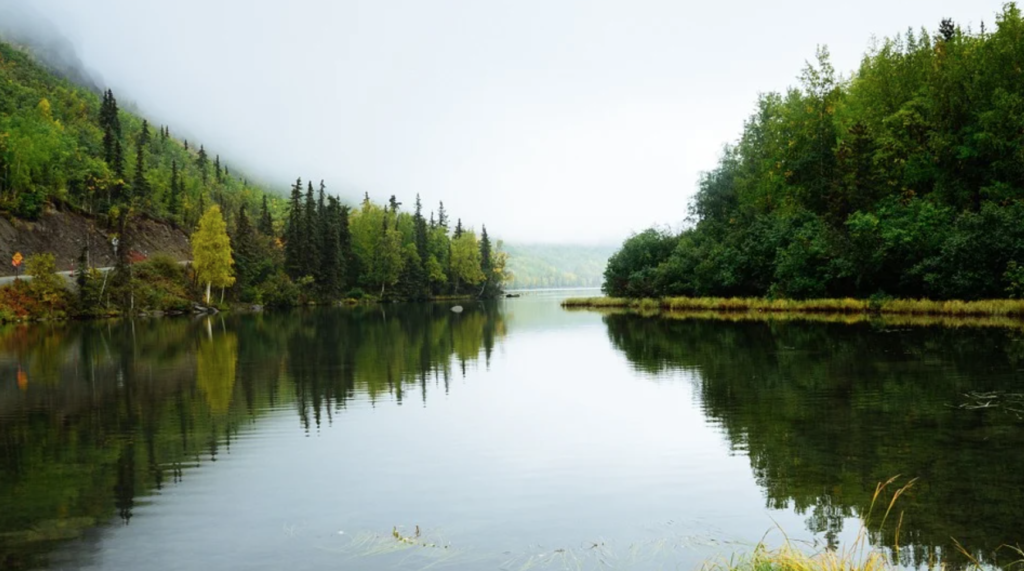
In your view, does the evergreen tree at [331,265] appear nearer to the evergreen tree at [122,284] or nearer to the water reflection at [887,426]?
the evergreen tree at [122,284]

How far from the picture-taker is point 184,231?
118m

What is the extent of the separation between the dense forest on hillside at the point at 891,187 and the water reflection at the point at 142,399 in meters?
27.9

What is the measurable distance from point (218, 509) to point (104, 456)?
4.96 m

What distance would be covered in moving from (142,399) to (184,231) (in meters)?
108

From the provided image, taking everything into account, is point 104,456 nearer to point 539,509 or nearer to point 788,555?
point 539,509

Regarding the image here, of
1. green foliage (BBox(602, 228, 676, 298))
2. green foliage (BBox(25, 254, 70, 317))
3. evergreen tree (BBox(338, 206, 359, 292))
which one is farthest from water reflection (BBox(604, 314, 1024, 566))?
evergreen tree (BBox(338, 206, 359, 292))

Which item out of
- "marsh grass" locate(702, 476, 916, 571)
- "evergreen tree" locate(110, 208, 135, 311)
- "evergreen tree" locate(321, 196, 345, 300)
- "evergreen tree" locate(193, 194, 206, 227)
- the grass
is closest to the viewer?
"marsh grass" locate(702, 476, 916, 571)

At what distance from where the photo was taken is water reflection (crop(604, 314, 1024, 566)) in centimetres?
887

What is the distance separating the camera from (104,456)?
1366 centimetres

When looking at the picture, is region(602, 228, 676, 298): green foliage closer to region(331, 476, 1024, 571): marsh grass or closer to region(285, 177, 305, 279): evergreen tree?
region(285, 177, 305, 279): evergreen tree

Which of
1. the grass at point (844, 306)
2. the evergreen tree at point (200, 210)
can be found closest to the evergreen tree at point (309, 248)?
the evergreen tree at point (200, 210)

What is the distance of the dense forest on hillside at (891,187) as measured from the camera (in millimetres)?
44875

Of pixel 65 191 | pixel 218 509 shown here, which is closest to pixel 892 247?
pixel 218 509

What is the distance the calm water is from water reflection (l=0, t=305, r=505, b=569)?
9 centimetres
